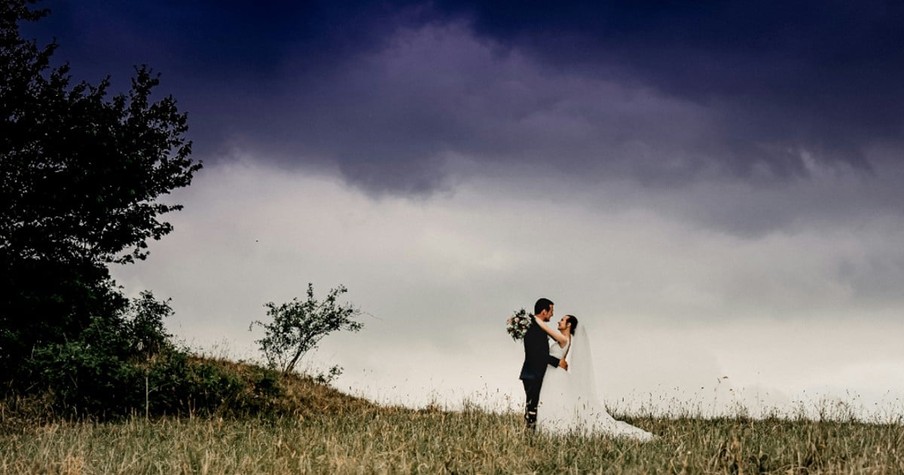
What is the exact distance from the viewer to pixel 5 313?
76.0ft

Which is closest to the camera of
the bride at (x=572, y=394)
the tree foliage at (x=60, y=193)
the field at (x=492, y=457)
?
the field at (x=492, y=457)

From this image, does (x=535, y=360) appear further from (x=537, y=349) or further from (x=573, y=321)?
(x=573, y=321)

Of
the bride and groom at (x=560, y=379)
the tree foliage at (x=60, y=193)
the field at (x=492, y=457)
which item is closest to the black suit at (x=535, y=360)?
the bride and groom at (x=560, y=379)

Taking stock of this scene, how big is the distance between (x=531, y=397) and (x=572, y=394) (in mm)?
1017

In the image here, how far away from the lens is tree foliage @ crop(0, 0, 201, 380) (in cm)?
2372

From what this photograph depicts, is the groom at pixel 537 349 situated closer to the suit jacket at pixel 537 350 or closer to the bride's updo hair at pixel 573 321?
the suit jacket at pixel 537 350

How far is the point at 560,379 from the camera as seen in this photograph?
13000 millimetres

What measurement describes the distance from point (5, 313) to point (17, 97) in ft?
27.5

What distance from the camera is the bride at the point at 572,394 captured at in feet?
40.4

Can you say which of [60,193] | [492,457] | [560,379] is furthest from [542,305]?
[60,193]

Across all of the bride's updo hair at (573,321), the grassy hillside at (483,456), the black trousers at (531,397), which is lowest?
the grassy hillside at (483,456)

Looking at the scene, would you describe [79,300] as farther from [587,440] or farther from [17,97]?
[587,440]

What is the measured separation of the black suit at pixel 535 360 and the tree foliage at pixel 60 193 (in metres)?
17.3

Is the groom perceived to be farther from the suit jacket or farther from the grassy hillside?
the grassy hillside
